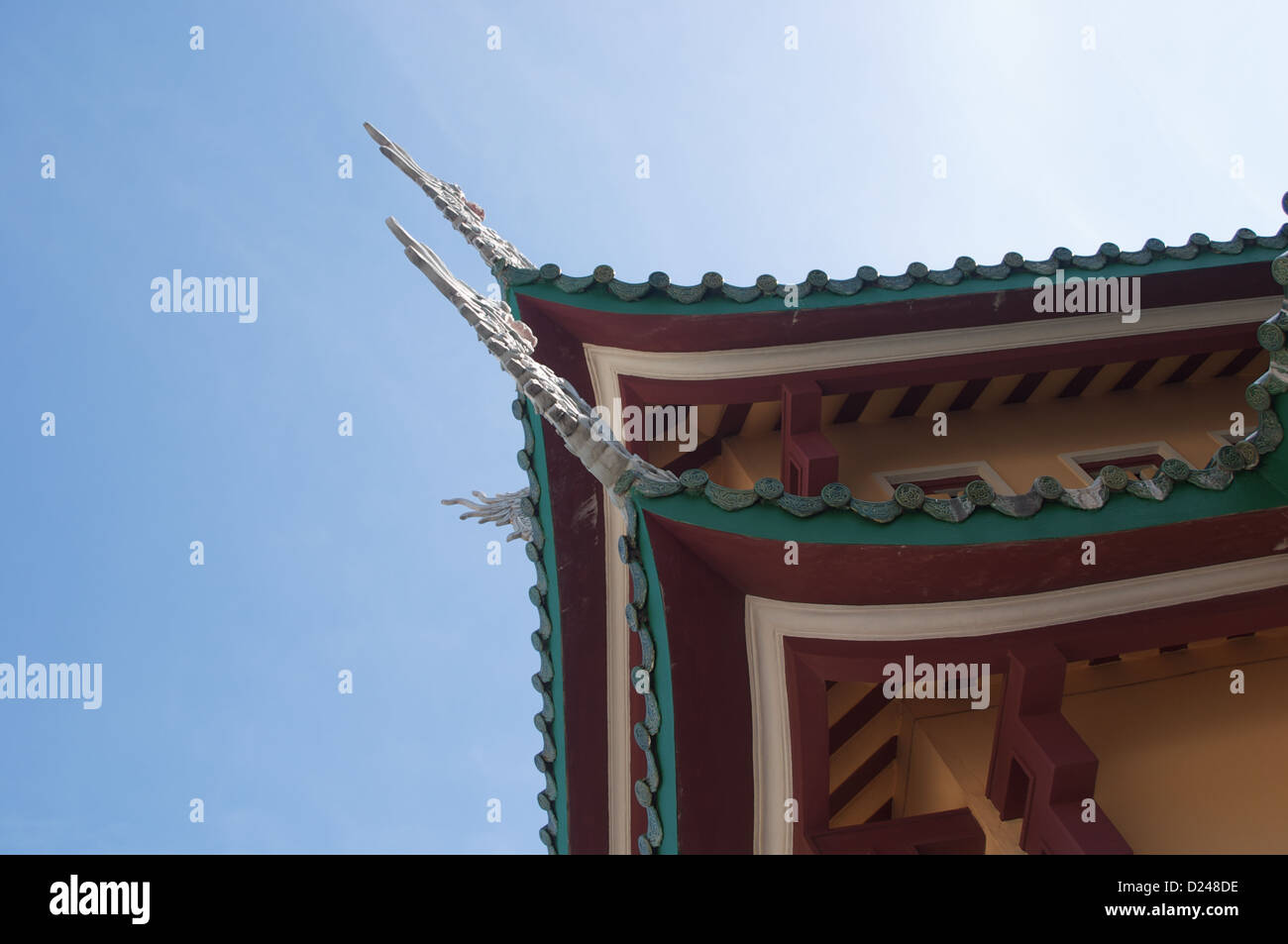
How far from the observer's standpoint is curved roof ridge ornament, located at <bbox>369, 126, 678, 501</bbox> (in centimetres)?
703

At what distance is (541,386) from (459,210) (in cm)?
582

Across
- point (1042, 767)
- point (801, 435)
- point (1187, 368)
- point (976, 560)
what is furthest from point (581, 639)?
point (1187, 368)

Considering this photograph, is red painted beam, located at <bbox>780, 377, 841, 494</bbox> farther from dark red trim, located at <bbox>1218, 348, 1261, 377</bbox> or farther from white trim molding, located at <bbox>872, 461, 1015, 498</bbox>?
dark red trim, located at <bbox>1218, 348, 1261, 377</bbox>

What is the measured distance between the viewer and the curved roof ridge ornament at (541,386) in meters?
7.03

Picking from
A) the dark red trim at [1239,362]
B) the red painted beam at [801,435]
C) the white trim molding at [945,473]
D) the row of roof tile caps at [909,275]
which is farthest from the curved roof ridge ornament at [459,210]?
the dark red trim at [1239,362]

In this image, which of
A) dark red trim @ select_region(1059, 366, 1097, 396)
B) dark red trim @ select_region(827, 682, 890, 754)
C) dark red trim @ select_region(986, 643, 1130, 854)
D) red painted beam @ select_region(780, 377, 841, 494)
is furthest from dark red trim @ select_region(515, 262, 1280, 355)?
dark red trim @ select_region(986, 643, 1130, 854)

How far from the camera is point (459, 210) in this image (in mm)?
12273

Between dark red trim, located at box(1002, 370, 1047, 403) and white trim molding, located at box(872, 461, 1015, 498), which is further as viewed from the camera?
dark red trim, located at box(1002, 370, 1047, 403)

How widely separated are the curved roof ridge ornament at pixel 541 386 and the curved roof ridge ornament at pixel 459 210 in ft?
10.4

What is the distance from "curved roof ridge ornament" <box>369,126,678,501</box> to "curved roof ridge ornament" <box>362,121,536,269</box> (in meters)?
3.17

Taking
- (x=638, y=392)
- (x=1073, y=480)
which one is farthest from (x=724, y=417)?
(x=1073, y=480)
